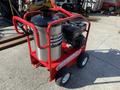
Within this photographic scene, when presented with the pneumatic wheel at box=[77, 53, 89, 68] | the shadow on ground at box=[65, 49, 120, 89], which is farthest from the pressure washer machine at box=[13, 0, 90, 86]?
the shadow on ground at box=[65, 49, 120, 89]

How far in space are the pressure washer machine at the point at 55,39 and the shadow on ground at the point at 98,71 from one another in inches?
6.4

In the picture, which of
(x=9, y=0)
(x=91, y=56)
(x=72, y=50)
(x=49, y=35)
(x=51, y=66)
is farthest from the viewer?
(x=9, y=0)

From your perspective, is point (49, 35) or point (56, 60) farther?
point (56, 60)

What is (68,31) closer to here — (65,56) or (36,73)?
(65,56)

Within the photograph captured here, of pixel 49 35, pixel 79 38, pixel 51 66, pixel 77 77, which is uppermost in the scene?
pixel 49 35

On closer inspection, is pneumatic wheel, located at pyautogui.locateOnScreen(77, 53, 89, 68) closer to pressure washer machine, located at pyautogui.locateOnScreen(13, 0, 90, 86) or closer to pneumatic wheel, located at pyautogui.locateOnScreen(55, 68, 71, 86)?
pressure washer machine, located at pyautogui.locateOnScreen(13, 0, 90, 86)

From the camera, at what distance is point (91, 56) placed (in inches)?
176

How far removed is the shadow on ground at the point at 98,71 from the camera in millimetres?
3639

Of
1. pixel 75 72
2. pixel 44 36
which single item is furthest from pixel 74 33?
pixel 75 72

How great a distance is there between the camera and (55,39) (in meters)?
3.15

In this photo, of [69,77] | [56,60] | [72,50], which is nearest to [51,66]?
[56,60]

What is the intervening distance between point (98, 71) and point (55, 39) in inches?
53.0

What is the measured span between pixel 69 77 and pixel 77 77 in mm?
258

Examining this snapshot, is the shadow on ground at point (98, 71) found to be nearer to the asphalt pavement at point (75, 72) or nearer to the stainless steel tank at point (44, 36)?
the asphalt pavement at point (75, 72)
